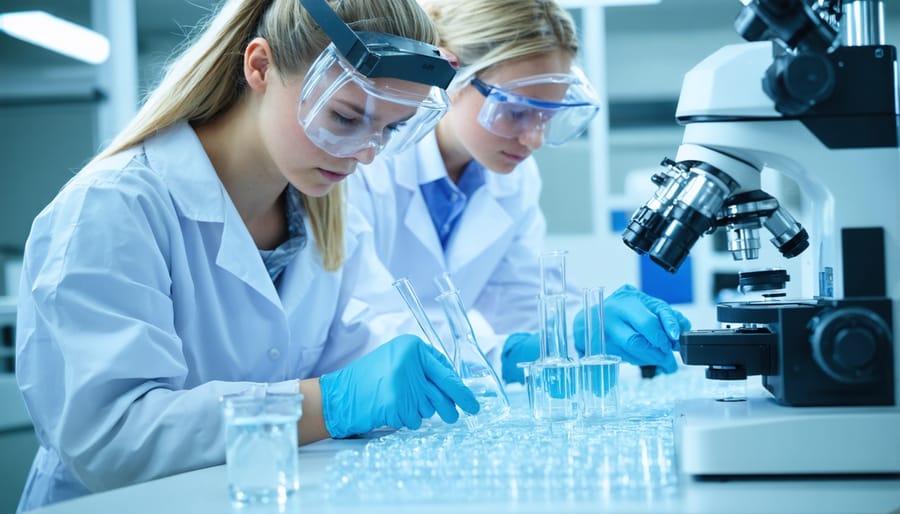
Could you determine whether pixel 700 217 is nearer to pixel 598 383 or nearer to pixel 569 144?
pixel 598 383

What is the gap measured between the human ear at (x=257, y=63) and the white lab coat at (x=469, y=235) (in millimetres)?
602

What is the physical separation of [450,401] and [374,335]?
0.58m

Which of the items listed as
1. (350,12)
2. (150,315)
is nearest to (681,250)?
(350,12)

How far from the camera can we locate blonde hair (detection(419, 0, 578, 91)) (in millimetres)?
2008

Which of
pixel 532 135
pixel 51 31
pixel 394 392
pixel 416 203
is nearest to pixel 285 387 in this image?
pixel 394 392

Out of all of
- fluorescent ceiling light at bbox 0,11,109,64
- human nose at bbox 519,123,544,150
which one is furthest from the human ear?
fluorescent ceiling light at bbox 0,11,109,64

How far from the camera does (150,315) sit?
138 centimetres

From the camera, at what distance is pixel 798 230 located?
1282 mm

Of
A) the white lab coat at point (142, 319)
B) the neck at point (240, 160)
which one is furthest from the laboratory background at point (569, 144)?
the white lab coat at point (142, 319)

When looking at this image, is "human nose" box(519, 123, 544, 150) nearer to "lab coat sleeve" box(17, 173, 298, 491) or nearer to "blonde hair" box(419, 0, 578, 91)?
"blonde hair" box(419, 0, 578, 91)

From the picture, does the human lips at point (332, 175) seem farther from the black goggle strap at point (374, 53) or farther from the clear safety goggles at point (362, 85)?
the black goggle strap at point (374, 53)

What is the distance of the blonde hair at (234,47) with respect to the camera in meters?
1.53

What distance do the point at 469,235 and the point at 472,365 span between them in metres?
1.04

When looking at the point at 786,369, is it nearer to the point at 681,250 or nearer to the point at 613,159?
the point at 681,250
